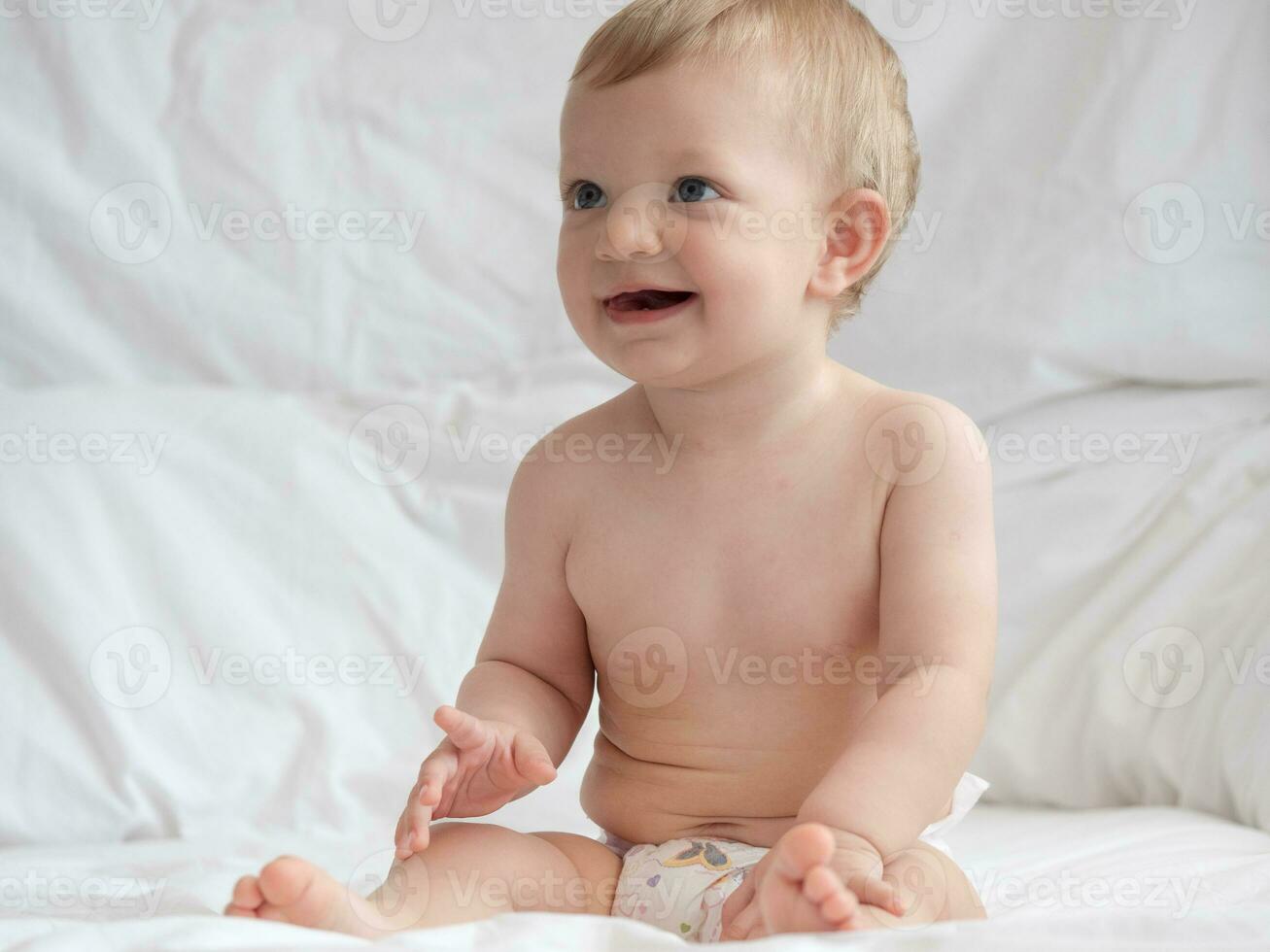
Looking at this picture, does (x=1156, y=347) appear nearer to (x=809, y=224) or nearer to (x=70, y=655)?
(x=809, y=224)

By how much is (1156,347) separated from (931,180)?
344 millimetres

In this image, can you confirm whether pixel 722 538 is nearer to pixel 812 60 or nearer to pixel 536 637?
pixel 536 637

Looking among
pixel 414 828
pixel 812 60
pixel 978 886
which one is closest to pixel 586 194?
pixel 812 60

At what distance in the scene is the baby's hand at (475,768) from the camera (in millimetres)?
972

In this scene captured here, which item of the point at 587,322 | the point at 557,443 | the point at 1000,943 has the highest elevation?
the point at 587,322

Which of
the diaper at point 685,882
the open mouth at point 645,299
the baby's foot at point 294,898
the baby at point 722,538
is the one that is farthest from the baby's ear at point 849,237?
the baby's foot at point 294,898

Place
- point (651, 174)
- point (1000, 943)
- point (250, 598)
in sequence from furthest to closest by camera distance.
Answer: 1. point (250, 598)
2. point (651, 174)
3. point (1000, 943)

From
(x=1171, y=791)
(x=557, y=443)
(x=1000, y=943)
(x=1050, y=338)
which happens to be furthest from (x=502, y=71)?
(x=1000, y=943)

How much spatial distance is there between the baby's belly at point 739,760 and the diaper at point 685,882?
19 mm

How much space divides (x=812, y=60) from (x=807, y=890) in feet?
1.87

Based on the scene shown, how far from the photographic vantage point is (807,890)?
79cm

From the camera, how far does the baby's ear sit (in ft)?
3.59

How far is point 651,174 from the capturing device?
40.1 inches

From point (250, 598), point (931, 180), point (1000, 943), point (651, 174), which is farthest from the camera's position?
point (931, 180)
